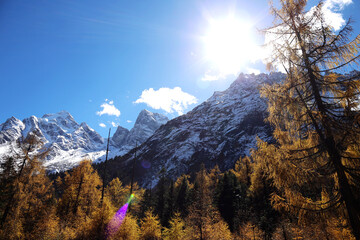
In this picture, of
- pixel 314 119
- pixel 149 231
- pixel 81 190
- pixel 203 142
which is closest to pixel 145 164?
pixel 203 142

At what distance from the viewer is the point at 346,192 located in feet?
14.6

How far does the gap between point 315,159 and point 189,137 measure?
151 m

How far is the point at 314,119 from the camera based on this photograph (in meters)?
5.12

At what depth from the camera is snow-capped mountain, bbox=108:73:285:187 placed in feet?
399

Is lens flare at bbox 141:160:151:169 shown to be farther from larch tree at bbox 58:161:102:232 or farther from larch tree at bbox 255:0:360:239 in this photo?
larch tree at bbox 255:0:360:239

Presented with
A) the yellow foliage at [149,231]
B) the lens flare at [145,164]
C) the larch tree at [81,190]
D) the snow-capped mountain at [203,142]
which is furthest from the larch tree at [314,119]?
the lens flare at [145,164]

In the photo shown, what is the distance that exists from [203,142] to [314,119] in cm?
14018

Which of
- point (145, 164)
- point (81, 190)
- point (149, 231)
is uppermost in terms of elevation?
point (145, 164)

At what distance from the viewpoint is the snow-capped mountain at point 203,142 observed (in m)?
122

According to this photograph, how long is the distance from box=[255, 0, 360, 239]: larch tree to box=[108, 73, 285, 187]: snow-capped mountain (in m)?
104

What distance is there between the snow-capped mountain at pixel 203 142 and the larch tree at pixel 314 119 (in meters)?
104

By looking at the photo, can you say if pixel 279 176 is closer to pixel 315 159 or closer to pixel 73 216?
pixel 315 159

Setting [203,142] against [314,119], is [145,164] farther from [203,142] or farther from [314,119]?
[314,119]

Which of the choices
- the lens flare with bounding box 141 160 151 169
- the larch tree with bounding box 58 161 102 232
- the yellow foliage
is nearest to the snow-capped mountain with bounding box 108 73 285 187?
the lens flare with bounding box 141 160 151 169
